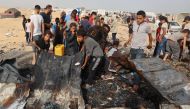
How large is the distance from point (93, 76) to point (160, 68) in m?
1.56

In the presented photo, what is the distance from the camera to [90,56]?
825cm

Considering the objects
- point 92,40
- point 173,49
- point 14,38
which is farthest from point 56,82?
point 14,38

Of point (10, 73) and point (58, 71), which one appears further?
point (58, 71)

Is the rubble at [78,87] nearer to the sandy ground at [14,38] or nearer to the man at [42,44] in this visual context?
the man at [42,44]

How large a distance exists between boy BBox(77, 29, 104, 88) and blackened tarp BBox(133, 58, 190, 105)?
88cm

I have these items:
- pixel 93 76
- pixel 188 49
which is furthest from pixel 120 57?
pixel 188 49

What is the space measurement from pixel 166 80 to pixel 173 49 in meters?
4.55

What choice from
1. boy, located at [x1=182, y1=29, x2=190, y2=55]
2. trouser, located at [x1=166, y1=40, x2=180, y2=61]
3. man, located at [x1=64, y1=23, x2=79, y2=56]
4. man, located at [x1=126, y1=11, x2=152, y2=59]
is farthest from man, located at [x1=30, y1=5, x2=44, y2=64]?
boy, located at [x1=182, y1=29, x2=190, y2=55]

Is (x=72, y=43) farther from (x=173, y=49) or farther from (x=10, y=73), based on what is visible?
(x=173, y=49)

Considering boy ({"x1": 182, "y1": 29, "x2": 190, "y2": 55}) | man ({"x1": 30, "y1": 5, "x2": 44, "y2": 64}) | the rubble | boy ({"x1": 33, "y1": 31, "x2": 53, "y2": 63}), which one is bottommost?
the rubble

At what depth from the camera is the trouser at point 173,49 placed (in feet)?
38.5

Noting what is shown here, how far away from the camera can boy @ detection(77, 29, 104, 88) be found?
8156 mm

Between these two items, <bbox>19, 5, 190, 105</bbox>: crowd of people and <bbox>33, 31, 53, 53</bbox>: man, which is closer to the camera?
<bbox>19, 5, 190, 105</bbox>: crowd of people

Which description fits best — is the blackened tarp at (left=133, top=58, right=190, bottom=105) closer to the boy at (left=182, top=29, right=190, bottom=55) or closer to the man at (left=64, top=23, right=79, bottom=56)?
the man at (left=64, top=23, right=79, bottom=56)
